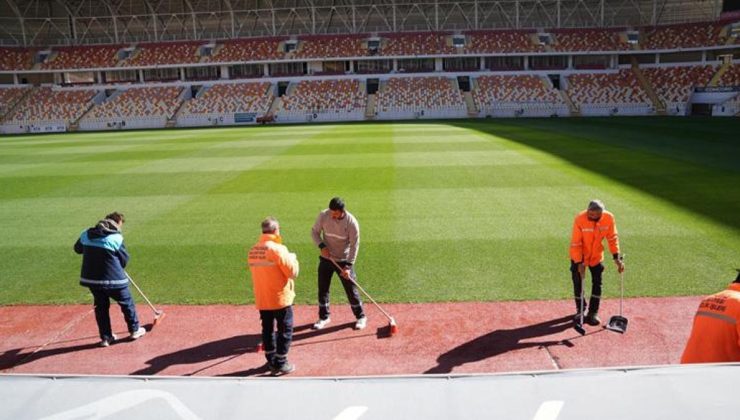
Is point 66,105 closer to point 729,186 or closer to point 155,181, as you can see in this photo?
point 155,181

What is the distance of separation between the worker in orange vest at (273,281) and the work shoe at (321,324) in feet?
4.80

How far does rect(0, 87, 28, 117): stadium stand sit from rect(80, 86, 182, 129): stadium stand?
9492 millimetres

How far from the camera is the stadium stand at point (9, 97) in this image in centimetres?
5712

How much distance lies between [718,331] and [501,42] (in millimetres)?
59381

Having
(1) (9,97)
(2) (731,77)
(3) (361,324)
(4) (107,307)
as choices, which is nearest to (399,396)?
(3) (361,324)

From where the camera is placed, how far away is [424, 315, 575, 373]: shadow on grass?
7281 mm

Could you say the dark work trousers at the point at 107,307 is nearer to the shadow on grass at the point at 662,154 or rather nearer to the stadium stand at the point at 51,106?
the shadow on grass at the point at 662,154

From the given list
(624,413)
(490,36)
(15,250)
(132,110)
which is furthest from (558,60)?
(624,413)

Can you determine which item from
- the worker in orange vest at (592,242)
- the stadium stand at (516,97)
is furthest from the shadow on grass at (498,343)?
the stadium stand at (516,97)

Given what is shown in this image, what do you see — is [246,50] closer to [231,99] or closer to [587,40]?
[231,99]

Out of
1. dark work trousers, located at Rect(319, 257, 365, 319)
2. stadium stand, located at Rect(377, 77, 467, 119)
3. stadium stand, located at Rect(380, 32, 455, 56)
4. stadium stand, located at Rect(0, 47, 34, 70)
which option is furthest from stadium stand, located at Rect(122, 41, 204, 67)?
dark work trousers, located at Rect(319, 257, 365, 319)

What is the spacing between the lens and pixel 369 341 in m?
7.94

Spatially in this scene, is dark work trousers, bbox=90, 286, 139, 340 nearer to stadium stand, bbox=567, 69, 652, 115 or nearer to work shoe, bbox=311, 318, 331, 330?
work shoe, bbox=311, 318, 331, 330

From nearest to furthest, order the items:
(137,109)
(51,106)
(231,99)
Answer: (137,109) < (51,106) < (231,99)
